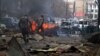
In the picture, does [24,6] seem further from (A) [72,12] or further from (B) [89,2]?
(B) [89,2]

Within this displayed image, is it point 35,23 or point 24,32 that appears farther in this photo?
point 35,23

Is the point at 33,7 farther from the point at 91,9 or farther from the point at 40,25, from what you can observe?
the point at 40,25

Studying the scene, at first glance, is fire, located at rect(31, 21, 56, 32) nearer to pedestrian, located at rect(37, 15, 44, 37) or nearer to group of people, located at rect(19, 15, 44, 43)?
group of people, located at rect(19, 15, 44, 43)

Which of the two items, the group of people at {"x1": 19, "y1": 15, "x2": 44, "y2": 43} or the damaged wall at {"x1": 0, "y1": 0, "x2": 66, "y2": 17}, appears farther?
the damaged wall at {"x1": 0, "y1": 0, "x2": 66, "y2": 17}

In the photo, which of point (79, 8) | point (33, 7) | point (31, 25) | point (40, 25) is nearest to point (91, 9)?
point (79, 8)

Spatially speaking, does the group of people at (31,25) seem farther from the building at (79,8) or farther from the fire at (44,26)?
the building at (79,8)

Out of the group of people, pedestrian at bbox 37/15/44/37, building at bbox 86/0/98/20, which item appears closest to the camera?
the group of people

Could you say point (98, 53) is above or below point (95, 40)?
above

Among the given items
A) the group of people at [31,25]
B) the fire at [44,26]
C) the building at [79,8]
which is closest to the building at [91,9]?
the building at [79,8]

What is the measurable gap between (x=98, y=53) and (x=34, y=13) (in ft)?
110

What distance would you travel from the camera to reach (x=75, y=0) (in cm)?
5044

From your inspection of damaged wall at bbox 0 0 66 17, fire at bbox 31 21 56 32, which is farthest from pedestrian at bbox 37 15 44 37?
damaged wall at bbox 0 0 66 17

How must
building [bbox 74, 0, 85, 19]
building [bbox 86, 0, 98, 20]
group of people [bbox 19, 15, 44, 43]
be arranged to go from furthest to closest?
building [bbox 74, 0, 85, 19], building [bbox 86, 0, 98, 20], group of people [bbox 19, 15, 44, 43]

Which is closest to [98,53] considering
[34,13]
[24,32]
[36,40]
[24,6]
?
[24,32]
